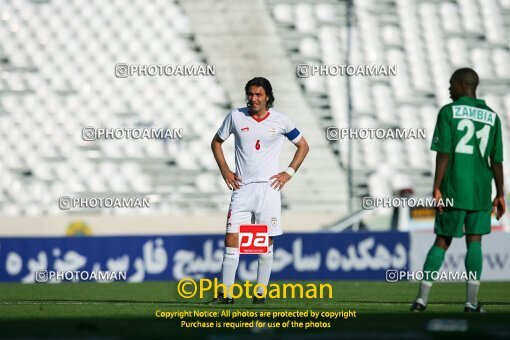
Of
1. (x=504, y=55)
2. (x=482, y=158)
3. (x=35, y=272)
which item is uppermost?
(x=504, y=55)

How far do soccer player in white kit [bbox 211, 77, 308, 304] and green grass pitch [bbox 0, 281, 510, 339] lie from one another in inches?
17.5

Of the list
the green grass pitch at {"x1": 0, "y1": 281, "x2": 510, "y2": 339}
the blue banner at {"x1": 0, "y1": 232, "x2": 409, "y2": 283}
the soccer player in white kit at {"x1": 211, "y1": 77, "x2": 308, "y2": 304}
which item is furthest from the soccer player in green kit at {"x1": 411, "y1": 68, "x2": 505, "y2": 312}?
the blue banner at {"x1": 0, "y1": 232, "x2": 409, "y2": 283}

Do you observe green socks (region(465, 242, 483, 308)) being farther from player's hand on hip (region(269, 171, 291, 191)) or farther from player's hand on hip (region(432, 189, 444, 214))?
player's hand on hip (region(269, 171, 291, 191))

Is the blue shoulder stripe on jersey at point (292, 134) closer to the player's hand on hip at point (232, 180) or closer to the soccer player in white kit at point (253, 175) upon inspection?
the soccer player in white kit at point (253, 175)

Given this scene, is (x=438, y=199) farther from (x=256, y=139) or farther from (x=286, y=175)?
(x=256, y=139)

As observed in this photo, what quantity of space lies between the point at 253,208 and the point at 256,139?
1.83 ft

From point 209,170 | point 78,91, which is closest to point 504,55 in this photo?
point 209,170

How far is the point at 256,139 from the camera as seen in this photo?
9.65 metres

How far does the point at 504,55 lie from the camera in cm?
2972

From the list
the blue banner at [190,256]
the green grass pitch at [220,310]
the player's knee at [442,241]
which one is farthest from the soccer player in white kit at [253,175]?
the blue banner at [190,256]

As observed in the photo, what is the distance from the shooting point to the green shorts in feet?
28.5

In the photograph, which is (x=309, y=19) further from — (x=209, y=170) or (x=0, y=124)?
(x=0, y=124)

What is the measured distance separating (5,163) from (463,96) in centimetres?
2021

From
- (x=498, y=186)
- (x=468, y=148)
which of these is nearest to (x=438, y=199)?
(x=468, y=148)
